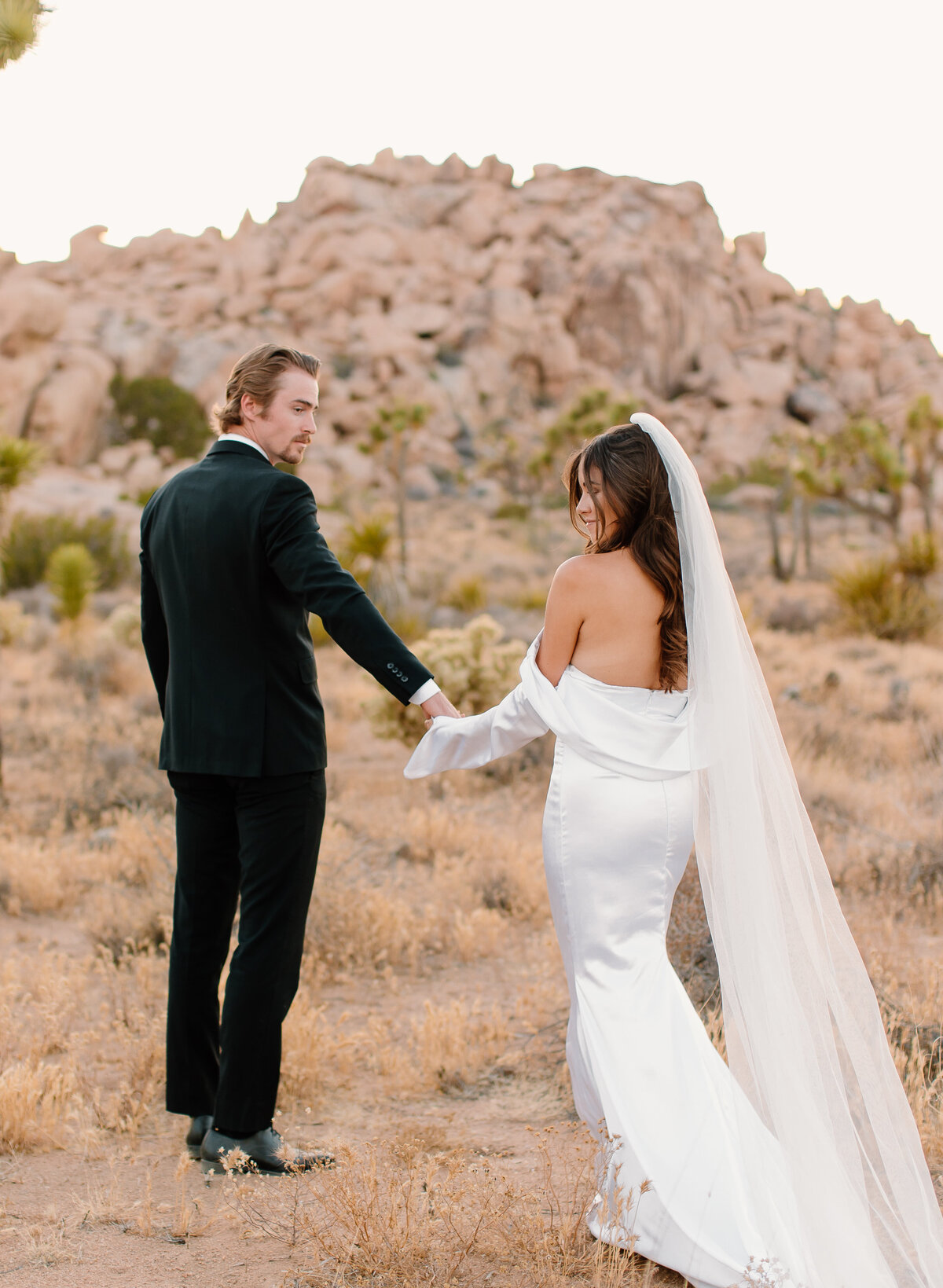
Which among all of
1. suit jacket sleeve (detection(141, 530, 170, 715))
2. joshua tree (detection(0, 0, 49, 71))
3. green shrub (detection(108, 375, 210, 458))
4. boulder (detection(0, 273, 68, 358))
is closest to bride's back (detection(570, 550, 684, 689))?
suit jacket sleeve (detection(141, 530, 170, 715))

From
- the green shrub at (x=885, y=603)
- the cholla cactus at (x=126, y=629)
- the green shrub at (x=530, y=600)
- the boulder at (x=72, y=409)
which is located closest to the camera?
the green shrub at (x=885, y=603)

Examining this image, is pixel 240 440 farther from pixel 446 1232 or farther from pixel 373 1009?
pixel 373 1009

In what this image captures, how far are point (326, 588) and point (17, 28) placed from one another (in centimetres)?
408

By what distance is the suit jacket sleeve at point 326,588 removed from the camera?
2791 millimetres

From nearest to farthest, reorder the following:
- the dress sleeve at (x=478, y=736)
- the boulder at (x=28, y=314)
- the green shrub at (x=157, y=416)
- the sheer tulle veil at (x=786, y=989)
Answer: the sheer tulle veil at (x=786, y=989) → the dress sleeve at (x=478, y=736) → the boulder at (x=28, y=314) → the green shrub at (x=157, y=416)

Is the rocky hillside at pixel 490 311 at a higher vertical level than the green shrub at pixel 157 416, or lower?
higher

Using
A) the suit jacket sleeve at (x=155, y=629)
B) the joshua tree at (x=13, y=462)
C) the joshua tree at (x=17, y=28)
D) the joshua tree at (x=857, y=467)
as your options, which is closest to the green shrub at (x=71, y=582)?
the joshua tree at (x=13, y=462)

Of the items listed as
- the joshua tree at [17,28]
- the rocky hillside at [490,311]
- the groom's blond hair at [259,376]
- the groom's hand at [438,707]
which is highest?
the rocky hillside at [490,311]

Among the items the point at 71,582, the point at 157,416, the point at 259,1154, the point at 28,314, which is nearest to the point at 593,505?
the point at 259,1154

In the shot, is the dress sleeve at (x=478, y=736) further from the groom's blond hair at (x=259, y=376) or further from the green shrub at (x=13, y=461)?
the green shrub at (x=13, y=461)

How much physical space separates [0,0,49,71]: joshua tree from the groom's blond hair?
3295mm

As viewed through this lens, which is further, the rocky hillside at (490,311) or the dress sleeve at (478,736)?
the rocky hillside at (490,311)

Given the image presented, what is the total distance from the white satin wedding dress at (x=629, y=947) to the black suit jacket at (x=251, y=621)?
1.31ft

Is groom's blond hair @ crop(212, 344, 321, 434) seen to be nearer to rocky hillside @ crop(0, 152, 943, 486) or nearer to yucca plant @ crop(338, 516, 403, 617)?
yucca plant @ crop(338, 516, 403, 617)
